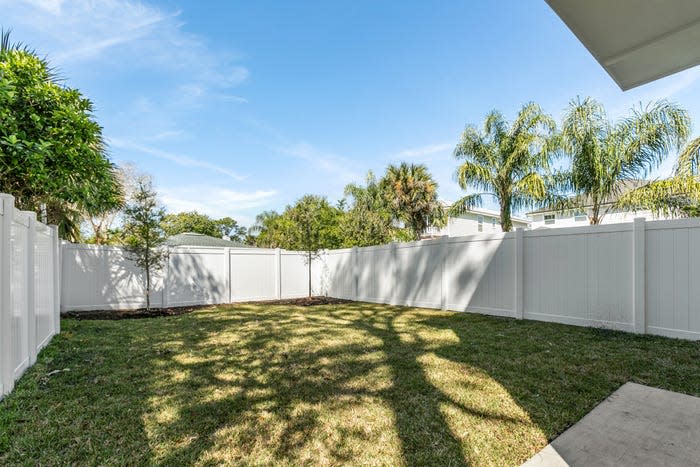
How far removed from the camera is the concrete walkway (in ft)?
6.83

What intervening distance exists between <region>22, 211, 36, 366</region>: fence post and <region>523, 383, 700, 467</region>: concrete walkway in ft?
16.1

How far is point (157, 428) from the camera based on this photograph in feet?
8.23

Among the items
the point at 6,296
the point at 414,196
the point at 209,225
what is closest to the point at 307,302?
the point at 414,196

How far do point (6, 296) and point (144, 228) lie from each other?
6154 mm

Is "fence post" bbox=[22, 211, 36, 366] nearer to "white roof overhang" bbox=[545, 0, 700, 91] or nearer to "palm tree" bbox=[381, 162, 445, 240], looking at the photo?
"white roof overhang" bbox=[545, 0, 700, 91]

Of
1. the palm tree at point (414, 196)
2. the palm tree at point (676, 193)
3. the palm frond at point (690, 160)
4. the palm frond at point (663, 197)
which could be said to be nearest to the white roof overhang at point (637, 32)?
the palm frond at point (690, 160)

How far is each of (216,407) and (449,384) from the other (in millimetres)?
2148

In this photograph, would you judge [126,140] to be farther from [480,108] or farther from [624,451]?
[624,451]

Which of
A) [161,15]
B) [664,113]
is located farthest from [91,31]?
[664,113]

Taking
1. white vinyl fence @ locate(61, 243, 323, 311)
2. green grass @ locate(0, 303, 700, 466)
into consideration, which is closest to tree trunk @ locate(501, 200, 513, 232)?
green grass @ locate(0, 303, 700, 466)

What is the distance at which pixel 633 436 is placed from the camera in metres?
2.35

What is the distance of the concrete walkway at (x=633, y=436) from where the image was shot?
6.83 feet

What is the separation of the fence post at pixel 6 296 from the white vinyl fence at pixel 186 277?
6.70 metres

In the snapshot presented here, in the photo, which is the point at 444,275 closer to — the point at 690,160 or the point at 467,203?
the point at 467,203
